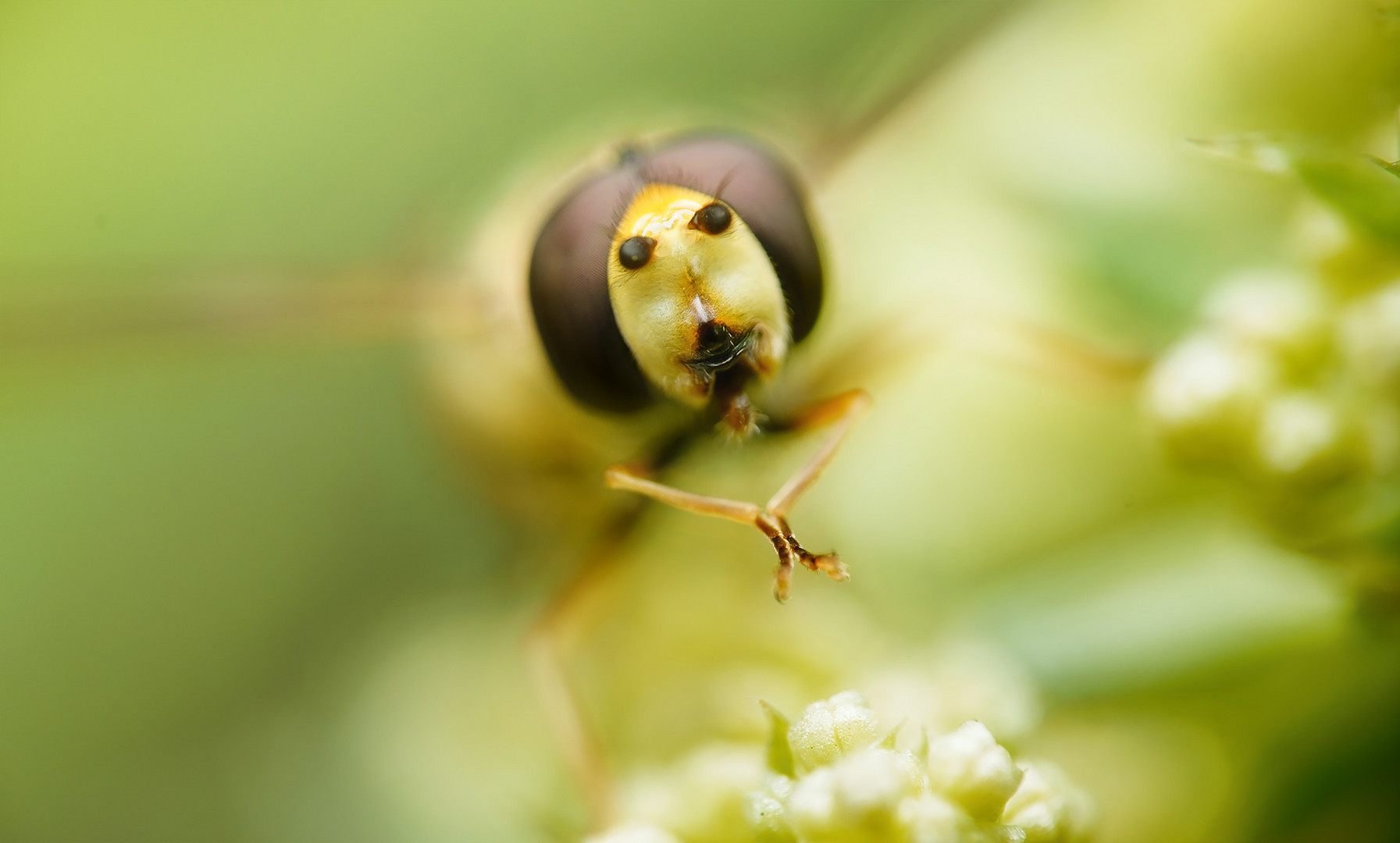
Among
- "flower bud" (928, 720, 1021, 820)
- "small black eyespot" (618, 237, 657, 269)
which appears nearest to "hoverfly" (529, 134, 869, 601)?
"small black eyespot" (618, 237, 657, 269)

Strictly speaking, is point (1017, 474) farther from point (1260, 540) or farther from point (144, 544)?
point (144, 544)

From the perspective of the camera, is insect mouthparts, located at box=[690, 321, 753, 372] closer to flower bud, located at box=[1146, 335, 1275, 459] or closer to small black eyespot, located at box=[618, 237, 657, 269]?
small black eyespot, located at box=[618, 237, 657, 269]

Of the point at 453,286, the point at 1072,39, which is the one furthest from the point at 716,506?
the point at 1072,39

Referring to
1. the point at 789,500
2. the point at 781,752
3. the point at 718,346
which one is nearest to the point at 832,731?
the point at 781,752

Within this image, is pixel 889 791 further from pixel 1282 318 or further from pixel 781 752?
pixel 1282 318

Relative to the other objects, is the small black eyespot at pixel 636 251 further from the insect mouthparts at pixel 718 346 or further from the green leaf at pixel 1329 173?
the green leaf at pixel 1329 173

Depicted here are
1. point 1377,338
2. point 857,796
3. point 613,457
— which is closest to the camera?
point 857,796
